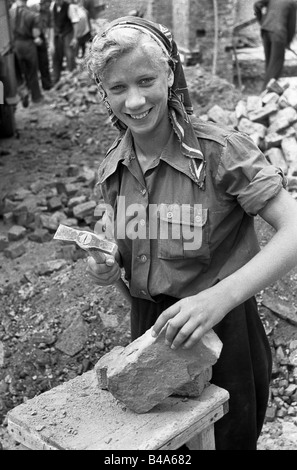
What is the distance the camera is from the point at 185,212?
2385 mm

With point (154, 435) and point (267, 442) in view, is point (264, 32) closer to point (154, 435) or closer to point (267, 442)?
point (267, 442)

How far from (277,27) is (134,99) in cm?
842

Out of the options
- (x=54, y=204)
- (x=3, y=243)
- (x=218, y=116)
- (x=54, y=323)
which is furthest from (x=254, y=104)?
(x=54, y=323)

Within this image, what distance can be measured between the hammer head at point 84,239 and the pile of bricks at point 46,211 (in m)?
3.44

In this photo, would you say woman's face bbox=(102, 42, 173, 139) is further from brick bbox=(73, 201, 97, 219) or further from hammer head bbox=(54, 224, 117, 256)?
brick bbox=(73, 201, 97, 219)

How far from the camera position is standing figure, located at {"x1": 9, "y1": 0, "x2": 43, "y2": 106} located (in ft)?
37.5

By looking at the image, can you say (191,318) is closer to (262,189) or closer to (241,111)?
(262,189)

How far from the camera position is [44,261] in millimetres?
6008

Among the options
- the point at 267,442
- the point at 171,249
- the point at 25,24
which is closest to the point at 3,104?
the point at 25,24

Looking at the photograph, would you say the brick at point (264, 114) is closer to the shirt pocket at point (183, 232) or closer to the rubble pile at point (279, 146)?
the rubble pile at point (279, 146)

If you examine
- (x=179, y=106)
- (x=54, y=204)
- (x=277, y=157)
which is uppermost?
(x=179, y=106)

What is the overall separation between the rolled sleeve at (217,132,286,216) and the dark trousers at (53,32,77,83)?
11599 mm

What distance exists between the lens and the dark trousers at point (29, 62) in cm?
1170

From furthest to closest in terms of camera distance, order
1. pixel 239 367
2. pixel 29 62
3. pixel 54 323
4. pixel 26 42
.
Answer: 1. pixel 29 62
2. pixel 26 42
3. pixel 54 323
4. pixel 239 367
